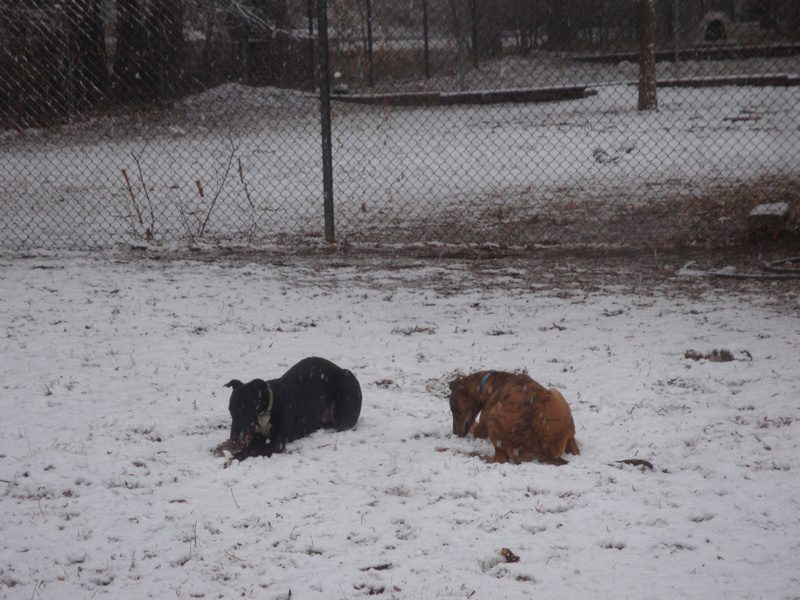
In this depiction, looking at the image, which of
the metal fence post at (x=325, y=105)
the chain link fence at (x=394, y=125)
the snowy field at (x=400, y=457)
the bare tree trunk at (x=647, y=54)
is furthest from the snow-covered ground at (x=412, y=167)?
the snowy field at (x=400, y=457)

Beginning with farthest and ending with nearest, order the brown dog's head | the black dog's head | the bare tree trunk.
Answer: the bare tree trunk
the brown dog's head
the black dog's head

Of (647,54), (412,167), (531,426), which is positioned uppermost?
(647,54)

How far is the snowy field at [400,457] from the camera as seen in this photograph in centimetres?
298

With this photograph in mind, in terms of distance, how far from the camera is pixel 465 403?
407 centimetres

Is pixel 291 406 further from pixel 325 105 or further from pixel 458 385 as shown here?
pixel 325 105

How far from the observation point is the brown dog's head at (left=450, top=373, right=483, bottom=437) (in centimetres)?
404

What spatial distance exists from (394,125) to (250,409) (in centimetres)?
1131

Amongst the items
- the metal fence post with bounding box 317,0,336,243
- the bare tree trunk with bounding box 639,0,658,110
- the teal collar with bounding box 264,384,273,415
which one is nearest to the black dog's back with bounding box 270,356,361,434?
the teal collar with bounding box 264,384,273,415

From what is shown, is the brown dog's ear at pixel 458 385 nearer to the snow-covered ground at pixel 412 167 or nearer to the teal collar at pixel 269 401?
the teal collar at pixel 269 401

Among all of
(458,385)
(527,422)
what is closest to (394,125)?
(458,385)

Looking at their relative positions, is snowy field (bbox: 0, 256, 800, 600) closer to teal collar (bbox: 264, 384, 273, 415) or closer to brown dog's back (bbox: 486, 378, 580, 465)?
brown dog's back (bbox: 486, 378, 580, 465)

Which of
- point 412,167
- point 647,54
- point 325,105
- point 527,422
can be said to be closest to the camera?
point 527,422

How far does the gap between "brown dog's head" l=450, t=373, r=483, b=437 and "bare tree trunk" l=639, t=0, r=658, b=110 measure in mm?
11091

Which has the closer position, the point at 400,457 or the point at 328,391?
the point at 400,457
